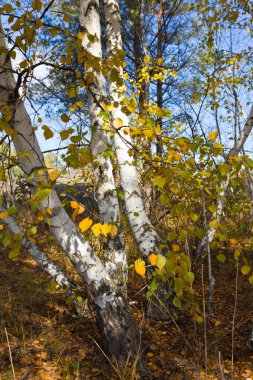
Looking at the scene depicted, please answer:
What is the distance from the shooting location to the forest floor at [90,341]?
240 cm

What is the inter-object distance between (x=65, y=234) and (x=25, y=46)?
1.13 m

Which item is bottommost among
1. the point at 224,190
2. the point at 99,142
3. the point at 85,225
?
the point at 85,225

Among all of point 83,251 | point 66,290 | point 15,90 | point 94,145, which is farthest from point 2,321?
point 15,90

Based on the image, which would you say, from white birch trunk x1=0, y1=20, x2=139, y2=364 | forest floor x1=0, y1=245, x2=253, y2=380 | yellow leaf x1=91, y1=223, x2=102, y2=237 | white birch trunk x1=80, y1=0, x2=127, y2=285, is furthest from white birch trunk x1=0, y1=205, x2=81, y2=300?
yellow leaf x1=91, y1=223, x2=102, y2=237

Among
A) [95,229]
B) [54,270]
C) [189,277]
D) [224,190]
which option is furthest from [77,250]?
[224,190]

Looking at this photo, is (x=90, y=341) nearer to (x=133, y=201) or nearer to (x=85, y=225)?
(x=133, y=201)

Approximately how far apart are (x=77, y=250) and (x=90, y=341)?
1.18m

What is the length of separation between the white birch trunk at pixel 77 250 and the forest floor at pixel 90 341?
0.14 metres

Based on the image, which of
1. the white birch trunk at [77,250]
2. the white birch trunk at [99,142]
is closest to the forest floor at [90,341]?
the white birch trunk at [77,250]

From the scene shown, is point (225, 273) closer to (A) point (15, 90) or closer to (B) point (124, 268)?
(B) point (124, 268)

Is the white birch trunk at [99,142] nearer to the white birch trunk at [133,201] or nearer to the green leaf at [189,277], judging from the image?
the white birch trunk at [133,201]

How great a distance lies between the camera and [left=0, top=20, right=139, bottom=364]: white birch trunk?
6.19 ft

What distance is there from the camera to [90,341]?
9.16 ft

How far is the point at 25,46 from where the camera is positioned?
1647 mm
